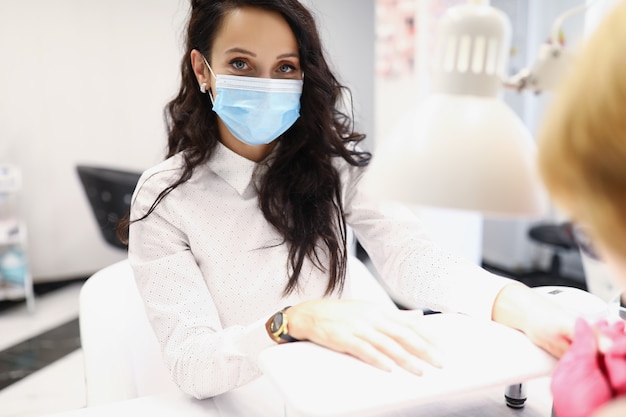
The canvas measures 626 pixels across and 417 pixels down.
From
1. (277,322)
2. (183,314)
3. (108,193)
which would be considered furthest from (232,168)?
(108,193)

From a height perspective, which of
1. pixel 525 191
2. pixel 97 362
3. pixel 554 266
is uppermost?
pixel 525 191

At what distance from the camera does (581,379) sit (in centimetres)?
75

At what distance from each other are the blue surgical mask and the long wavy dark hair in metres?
0.06

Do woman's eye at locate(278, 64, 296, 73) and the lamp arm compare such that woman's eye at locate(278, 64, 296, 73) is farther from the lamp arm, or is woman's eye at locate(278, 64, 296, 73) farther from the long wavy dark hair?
the lamp arm

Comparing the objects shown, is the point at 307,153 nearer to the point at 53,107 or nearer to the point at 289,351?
the point at 289,351

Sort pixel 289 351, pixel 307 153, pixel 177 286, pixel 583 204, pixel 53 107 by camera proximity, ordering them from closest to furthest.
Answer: pixel 583 204, pixel 289 351, pixel 177 286, pixel 307 153, pixel 53 107

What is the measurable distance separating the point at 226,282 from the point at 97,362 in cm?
30

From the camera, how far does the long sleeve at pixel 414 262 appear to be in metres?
1.10

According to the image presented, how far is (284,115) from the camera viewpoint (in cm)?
137

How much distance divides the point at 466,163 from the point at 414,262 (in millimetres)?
761

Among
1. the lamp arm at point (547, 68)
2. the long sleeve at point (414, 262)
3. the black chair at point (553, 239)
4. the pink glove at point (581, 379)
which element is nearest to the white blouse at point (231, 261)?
the long sleeve at point (414, 262)

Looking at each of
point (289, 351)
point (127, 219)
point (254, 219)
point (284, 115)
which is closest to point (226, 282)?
point (254, 219)

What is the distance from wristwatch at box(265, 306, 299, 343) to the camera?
0.93 m

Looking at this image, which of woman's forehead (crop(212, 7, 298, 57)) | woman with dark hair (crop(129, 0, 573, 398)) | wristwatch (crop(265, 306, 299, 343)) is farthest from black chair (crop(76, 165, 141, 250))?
wristwatch (crop(265, 306, 299, 343))
